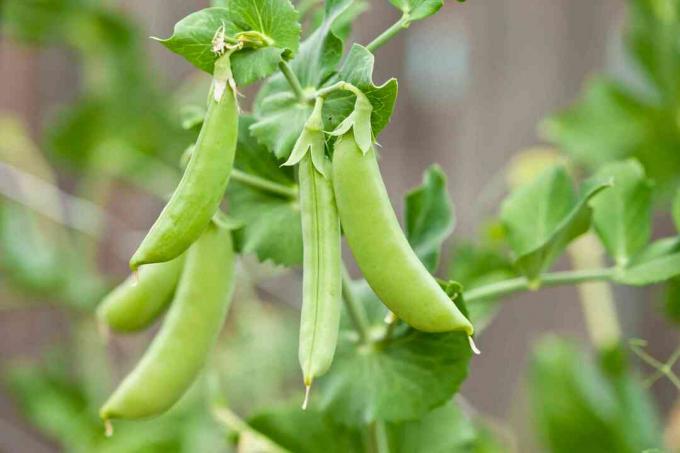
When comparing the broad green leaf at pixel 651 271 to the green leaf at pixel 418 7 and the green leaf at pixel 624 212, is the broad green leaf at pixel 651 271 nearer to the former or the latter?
the green leaf at pixel 624 212

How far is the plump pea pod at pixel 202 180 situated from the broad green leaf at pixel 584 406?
0.50m

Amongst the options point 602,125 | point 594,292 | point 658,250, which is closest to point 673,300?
point 658,250

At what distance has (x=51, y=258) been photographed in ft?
3.56

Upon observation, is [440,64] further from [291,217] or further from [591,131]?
[291,217]

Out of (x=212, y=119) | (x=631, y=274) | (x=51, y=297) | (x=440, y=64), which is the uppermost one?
(x=212, y=119)

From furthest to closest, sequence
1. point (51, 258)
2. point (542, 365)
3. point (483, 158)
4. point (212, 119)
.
Answer: point (483, 158) → point (51, 258) → point (542, 365) → point (212, 119)

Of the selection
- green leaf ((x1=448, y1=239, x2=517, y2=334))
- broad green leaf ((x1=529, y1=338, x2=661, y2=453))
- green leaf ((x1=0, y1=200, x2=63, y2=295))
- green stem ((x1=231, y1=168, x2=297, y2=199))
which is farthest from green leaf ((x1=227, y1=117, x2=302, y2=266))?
green leaf ((x1=0, y1=200, x2=63, y2=295))

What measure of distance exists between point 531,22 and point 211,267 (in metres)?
0.93

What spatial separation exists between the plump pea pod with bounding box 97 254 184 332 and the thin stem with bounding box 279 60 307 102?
0.35 ft

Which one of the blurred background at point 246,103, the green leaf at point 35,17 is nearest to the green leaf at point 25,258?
the blurred background at point 246,103

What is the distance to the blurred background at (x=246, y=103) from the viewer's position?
1.14 meters

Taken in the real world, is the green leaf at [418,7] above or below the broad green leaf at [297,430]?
above

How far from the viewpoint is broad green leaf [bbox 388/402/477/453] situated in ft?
1.79

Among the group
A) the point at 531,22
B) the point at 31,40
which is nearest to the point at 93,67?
the point at 31,40
